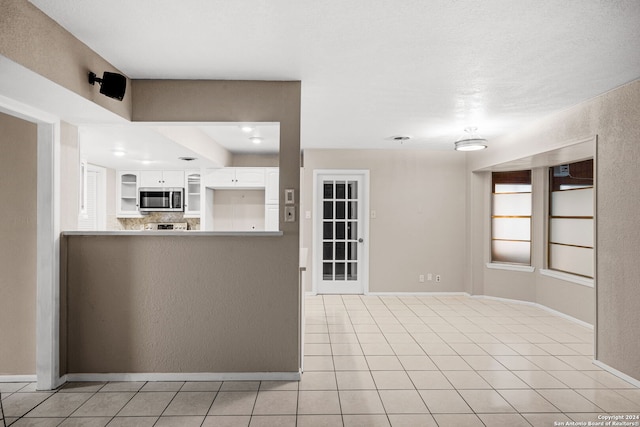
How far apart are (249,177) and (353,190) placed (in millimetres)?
1804

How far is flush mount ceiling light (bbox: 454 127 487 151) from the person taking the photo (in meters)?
4.66

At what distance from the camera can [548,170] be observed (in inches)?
216

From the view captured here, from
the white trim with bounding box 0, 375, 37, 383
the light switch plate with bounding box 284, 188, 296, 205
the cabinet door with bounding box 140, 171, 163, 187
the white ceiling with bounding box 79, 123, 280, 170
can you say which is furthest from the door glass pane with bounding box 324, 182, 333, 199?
the white trim with bounding box 0, 375, 37, 383

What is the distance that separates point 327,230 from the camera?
6438 mm

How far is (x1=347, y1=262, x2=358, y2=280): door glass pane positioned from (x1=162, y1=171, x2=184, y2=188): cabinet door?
328cm

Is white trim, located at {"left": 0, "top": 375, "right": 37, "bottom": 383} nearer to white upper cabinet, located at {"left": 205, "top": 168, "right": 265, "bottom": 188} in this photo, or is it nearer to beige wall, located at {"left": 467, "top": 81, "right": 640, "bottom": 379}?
white upper cabinet, located at {"left": 205, "top": 168, "right": 265, "bottom": 188}

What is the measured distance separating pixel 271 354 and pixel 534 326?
133 inches

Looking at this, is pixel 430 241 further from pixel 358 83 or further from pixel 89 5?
pixel 89 5

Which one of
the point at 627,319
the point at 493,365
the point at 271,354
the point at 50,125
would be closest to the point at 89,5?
the point at 50,125

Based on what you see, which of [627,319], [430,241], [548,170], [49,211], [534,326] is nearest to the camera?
[49,211]

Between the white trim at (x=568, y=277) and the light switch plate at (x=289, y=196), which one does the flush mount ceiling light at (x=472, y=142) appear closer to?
the white trim at (x=568, y=277)

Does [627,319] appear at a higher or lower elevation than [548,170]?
lower

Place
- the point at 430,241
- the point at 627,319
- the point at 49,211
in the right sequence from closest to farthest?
the point at 49,211, the point at 627,319, the point at 430,241

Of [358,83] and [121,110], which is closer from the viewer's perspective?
[121,110]
